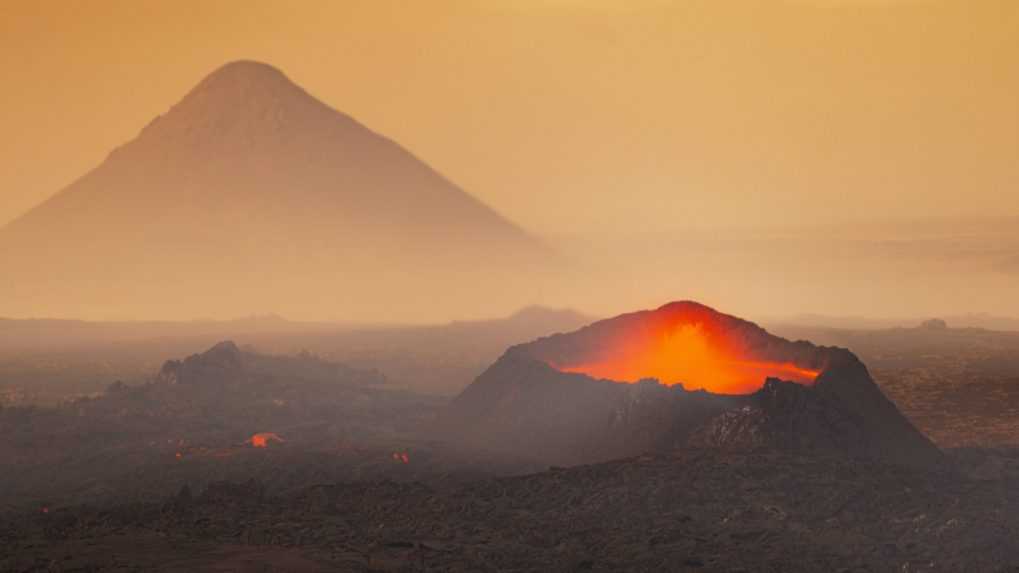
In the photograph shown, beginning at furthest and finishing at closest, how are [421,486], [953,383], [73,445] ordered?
1. [953,383]
2. [73,445]
3. [421,486]

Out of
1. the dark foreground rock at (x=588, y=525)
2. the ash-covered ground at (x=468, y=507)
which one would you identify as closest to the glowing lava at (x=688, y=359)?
the ash-covered ground at (x=468, y=507)

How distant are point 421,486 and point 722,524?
7.61 meters

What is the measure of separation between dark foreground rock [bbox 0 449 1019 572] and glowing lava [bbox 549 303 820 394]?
10558 millimetres

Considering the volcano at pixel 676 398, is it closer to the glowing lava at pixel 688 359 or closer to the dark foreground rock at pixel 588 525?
the glowing lava at pixel 688 359

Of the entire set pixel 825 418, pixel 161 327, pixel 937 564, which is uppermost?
pixel 161 327

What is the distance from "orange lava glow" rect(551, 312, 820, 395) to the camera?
139ft

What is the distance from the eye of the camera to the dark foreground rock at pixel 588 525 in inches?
913

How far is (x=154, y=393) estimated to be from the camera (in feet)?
185

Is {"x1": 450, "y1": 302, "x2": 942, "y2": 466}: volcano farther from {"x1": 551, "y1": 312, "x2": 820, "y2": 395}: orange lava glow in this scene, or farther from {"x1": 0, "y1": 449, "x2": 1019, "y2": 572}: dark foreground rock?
{"x1": 0, "y1": 449, "x2": 1019, "y2": 572}: dark foreground rock

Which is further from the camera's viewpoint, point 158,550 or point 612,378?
point 612,378

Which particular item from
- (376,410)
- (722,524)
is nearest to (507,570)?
(722,524)

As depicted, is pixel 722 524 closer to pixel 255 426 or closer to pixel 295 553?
pixel 295 553

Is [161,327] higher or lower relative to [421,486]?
higher

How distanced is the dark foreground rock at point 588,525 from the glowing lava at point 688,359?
10.6m
